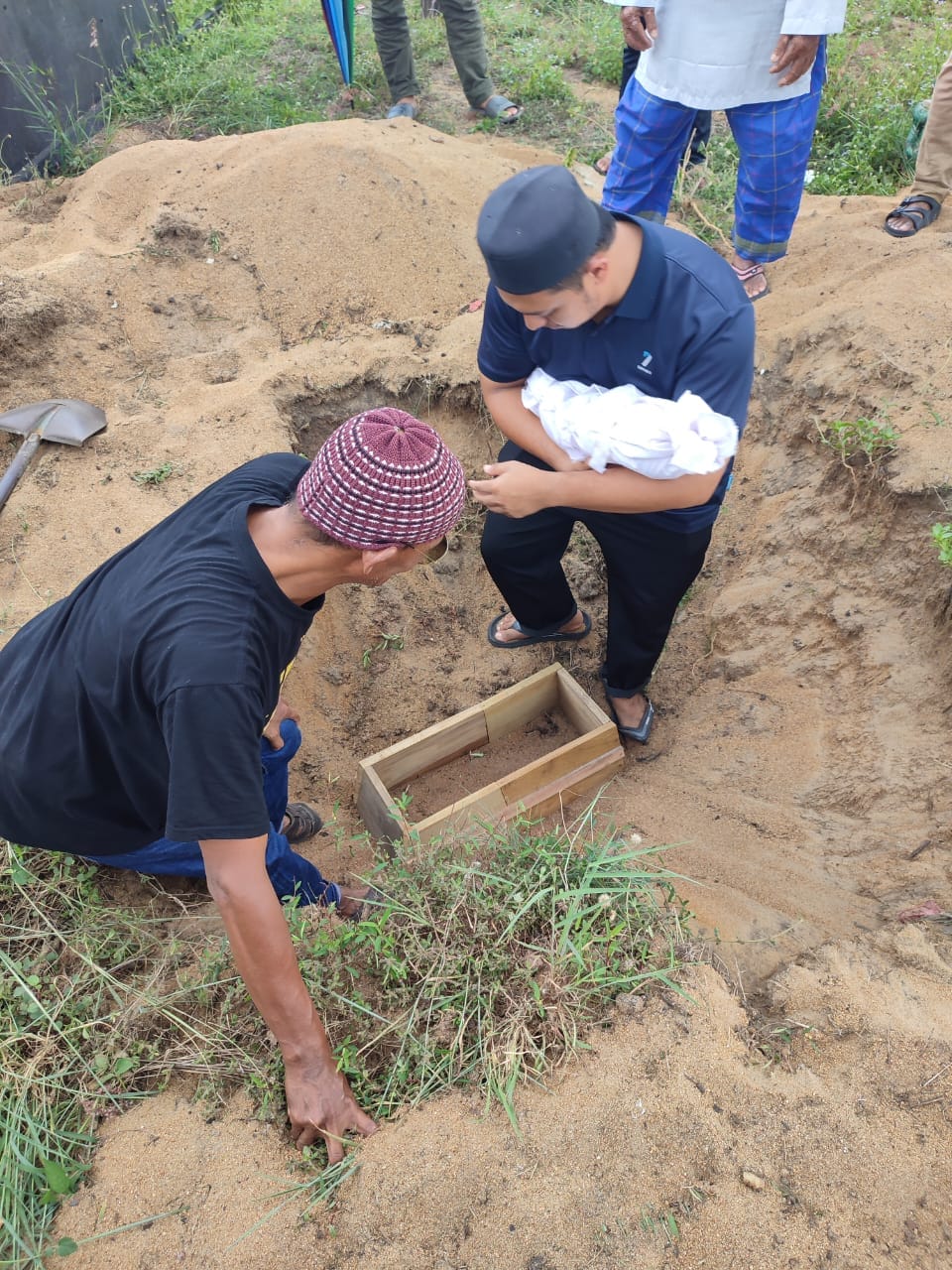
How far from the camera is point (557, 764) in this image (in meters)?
2.86

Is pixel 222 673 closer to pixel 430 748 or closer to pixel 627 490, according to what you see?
pixel 627 490

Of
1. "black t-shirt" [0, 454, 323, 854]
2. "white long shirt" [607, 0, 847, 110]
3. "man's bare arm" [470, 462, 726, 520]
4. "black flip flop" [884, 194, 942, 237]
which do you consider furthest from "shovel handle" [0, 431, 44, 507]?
"black flip flop" [884, 194, 942, 237]

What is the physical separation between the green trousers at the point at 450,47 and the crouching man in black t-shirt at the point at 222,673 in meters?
5.72

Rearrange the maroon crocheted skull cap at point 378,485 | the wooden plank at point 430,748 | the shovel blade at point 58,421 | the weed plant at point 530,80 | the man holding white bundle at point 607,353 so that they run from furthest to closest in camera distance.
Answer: the weed plant at point 530,80, the shovel blade at point 58,421, the wooden plank at point 430,748, the man holding white bundle at point 607,353, the maroon crocheted skull cap at point 378,485

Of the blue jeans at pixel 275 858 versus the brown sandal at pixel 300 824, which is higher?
the blue jeans at pixel 275 858

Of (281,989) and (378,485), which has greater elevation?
(378,485)

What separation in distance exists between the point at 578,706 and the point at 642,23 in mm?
3069

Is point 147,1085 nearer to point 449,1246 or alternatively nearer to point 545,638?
point 449,1246

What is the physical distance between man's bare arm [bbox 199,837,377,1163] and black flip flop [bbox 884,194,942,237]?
15.2 ft

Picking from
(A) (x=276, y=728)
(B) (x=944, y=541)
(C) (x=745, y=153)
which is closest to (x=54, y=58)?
(C) (x=745, y=153)

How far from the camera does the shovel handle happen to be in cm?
338

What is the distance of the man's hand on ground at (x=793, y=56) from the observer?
10.3 feet

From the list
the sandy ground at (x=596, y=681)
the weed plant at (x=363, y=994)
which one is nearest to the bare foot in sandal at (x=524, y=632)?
the sandy ground at (x=596, y=681)

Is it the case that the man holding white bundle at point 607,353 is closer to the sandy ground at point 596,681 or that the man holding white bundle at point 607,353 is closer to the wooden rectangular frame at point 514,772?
the wooden rectangular frame at point 514,772
